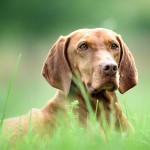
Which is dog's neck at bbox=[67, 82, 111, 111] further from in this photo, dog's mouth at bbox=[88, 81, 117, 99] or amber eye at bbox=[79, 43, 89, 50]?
amber eye at bbox=[79, 43, 89, 50]

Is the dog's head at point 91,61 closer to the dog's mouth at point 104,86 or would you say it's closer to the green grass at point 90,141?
the dog's mouth at point 104,86

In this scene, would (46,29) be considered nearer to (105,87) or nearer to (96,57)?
(96,57)

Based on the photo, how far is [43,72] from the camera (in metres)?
8.82

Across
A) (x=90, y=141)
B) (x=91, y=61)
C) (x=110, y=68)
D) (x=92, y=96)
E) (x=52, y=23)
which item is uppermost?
(x=52, y=23)

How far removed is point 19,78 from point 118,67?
42.7 feet

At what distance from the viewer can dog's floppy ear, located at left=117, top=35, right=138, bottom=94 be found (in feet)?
28.3

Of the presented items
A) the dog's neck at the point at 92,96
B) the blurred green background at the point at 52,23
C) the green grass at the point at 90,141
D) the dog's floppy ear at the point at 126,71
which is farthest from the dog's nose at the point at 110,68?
the blurred green background at the point at 52,23

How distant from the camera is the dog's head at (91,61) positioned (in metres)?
8.15

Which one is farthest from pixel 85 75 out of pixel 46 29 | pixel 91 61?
pixel 46 29

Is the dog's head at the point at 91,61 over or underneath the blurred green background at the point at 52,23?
underneath

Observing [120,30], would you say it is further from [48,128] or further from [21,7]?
[48,128]

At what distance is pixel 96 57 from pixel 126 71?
467 millimetres

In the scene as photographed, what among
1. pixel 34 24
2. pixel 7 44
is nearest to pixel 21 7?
pixel 34 24

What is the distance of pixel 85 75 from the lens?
833 centimetres
